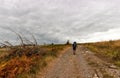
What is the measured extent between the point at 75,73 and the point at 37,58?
21.1 ft

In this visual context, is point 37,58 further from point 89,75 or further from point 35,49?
point 89,75

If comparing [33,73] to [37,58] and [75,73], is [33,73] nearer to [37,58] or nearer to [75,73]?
[75,73]

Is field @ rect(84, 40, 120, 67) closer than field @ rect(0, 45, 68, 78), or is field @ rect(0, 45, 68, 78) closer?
field @ rect(0, 45, 68, 78)

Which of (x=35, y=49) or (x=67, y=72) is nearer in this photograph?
(x=67, y=72)

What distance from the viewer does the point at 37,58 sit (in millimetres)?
23609

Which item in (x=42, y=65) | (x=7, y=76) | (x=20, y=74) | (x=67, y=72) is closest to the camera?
(x=7, y=76)

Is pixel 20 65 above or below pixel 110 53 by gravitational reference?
below

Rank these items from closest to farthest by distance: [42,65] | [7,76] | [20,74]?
[7,76] < [20,74] < [42,65]

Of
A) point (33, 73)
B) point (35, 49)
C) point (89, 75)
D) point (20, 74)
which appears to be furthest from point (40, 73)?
point (35, 49)

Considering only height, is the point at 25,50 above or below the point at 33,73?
above

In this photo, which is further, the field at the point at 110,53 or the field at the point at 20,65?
the field at the point at 110,53

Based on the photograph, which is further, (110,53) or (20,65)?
(110,53)

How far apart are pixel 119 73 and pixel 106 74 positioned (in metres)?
1.22

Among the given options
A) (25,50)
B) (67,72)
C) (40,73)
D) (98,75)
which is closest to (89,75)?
(98,75)
